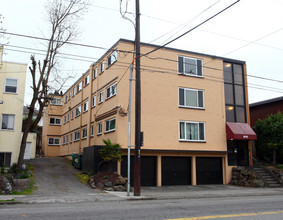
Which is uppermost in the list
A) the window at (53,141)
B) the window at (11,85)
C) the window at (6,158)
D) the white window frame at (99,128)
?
the window at (11,85)

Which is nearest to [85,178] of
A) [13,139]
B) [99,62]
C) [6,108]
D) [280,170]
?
[13,139]

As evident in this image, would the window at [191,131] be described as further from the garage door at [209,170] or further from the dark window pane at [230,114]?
the dark window pane at [230,114]

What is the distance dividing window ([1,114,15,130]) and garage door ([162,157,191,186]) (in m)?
11.9

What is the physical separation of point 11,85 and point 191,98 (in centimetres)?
1402

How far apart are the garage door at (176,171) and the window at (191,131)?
65.2 inches

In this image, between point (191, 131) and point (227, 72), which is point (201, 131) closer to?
point (191, 131)

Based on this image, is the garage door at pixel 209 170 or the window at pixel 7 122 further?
the garage door at pixel 209 170

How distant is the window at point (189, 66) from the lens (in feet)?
79.6

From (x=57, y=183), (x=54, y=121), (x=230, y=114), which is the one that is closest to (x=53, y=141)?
(x=54, y=121)

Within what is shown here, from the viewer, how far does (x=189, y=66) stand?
24547 mm

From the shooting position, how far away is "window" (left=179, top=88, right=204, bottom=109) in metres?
23.8

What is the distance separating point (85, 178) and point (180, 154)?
7.22 metres

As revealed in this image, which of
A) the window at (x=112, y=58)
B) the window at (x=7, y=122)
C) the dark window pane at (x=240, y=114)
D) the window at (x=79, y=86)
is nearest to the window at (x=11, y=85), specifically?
the window at (x=7, y=122)

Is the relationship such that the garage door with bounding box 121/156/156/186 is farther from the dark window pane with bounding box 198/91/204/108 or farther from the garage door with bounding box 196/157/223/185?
the dark window pane with bounding box 198/91/204/108
